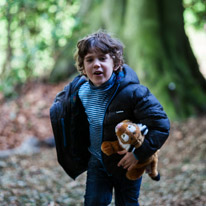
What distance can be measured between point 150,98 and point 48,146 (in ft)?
15.0

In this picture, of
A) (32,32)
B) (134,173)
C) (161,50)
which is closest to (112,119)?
(134,173)

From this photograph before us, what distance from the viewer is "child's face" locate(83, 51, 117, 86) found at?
7.65 ft

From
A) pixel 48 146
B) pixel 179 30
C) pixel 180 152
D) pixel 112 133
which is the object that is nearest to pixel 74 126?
pixel 112 133

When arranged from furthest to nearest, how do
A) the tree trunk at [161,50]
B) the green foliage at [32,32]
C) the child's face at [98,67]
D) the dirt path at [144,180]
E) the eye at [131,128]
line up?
the tree trunk at [161,50], the green foliage at [32,32], the dirt path at [144,180], the child's face at [98,67], the eye at [131,128]

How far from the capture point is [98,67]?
2.32 metres

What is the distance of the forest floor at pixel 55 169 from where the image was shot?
3811 mm

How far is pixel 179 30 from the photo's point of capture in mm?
8414

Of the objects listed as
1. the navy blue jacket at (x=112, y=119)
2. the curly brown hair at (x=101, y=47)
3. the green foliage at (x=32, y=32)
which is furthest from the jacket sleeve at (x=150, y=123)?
the green foliage at (x=32, y=32)

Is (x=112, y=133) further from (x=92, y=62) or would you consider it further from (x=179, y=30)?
(x=179, y=30)

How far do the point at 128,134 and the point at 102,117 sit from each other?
34 cm

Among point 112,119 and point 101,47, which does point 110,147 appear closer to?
point 112,119

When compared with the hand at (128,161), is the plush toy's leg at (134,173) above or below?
below

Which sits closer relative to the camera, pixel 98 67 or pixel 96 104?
pixel 98 67

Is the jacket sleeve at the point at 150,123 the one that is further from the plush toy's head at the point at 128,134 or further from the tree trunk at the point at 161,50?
the tree trunk at the point at 161,50
